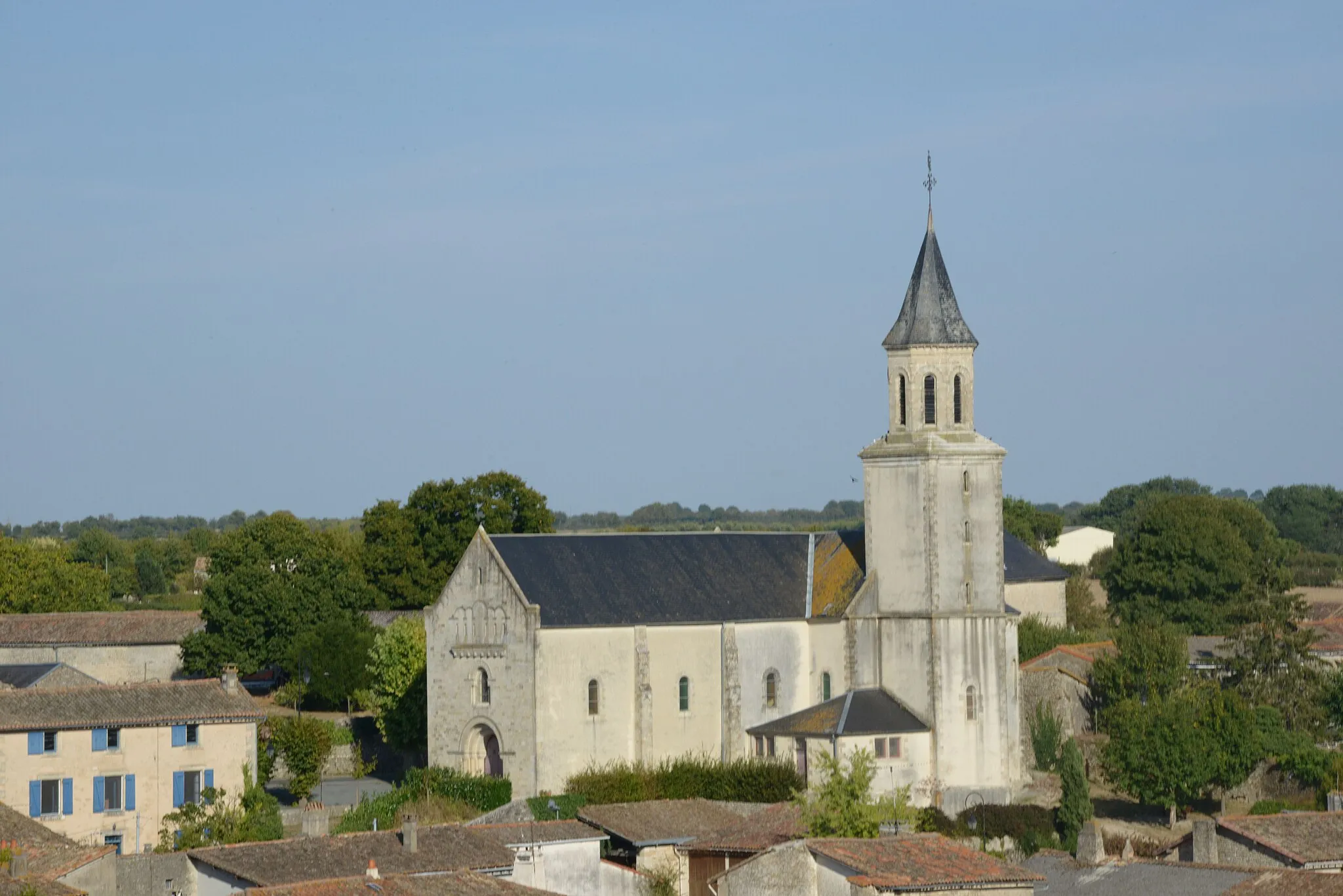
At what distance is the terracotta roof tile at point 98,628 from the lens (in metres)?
83.1

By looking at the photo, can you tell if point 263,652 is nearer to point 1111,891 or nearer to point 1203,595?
point 1203,595

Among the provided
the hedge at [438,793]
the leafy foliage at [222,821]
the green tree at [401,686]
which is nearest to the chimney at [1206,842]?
the hedge at [438,793]

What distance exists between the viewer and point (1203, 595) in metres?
87.1

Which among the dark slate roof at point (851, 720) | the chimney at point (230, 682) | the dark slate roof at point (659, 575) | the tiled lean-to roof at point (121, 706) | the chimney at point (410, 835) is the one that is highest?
the dark slate roof at point (659, 575)

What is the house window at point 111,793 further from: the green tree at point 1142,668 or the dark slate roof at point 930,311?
the green tree at point 1142,668

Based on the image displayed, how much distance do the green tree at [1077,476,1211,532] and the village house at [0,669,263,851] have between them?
405 feet

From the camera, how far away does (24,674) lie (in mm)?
66250

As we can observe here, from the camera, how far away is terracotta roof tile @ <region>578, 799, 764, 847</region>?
47.9 meters

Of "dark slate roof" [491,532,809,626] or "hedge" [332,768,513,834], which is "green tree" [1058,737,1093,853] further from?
"hedge" [332,768,513,834]

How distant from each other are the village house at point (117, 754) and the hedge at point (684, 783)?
804 centimetres

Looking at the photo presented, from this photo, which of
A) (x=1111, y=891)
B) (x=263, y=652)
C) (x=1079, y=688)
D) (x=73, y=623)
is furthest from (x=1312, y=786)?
(x=73, y=623)

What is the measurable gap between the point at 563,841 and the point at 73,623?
44.2 meters

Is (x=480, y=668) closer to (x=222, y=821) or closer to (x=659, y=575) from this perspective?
(x=659, y=575)

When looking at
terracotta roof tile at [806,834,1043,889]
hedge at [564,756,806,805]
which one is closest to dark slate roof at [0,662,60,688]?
hedge at [564,756,806,805]
